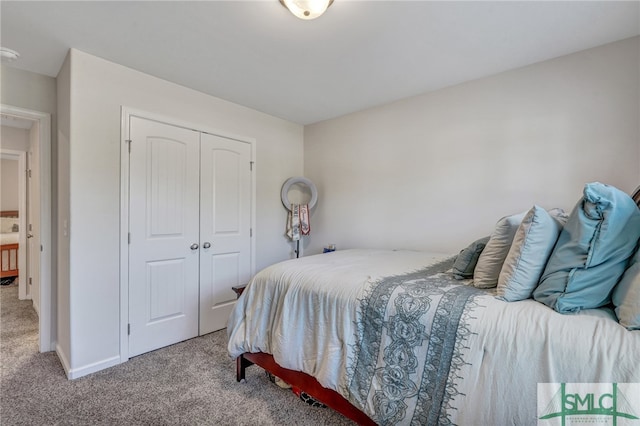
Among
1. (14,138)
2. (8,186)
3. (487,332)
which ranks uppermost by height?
(14,138)

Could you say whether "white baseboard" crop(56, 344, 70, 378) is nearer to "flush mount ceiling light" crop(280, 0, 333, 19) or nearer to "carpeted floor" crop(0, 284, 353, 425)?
"carpeted floor" crop(0, 284, 353, 425)

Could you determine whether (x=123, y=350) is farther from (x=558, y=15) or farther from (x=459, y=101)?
(x=558, y=15)

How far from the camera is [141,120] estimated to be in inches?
98.1

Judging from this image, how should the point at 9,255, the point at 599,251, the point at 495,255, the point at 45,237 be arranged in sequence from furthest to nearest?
the point at 9,255, the point at 45,237, the point at 495,255, the point at 599,251

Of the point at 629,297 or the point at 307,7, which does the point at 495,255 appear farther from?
the point at 307,7

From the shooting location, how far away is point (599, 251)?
3.56ft

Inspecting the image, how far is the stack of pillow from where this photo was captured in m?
1.08

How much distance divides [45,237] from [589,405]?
364 centimetres

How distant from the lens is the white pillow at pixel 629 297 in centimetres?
94

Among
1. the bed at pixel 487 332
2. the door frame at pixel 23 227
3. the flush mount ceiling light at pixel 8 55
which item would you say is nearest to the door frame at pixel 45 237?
the flush mount ceiling light at pixel 8 55

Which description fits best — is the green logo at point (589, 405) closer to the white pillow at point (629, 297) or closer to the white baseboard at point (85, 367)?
the white pillow at point (629, 297)

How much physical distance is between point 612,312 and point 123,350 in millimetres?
3106

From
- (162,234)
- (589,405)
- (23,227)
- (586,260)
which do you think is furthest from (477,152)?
(23,227)

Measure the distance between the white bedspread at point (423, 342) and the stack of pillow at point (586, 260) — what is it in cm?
6
